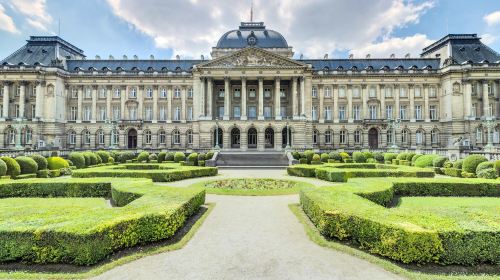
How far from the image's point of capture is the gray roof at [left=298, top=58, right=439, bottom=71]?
59.4 metres

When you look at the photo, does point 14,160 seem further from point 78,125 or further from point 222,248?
point 78,125

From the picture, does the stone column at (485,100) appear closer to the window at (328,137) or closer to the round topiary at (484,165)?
the window at (328,137)

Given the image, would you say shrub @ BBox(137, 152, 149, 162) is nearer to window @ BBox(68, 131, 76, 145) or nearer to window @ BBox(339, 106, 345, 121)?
window @ BBox(68, 131, 76, 145)

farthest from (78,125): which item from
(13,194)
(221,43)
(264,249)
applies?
(264,249)

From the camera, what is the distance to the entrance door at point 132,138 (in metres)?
59.1

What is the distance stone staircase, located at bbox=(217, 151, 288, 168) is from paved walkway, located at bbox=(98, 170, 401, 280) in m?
28.1

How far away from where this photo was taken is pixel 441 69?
187ft

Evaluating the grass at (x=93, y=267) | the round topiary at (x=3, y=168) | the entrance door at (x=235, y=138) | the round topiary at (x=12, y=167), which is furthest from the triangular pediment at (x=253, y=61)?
the grass at (x=93, y=267)

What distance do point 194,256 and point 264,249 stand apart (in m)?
2.10

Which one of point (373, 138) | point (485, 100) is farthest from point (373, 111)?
point (485, 100)

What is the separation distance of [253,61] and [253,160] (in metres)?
20.7

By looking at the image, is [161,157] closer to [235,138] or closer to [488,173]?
[235,138]

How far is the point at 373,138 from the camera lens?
5888 cm

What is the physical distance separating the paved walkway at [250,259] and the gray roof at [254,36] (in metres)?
51.6
